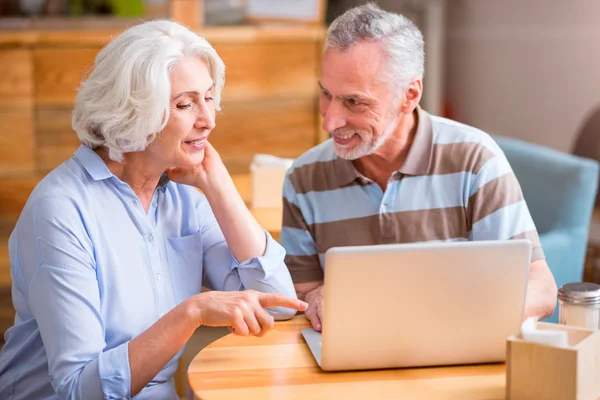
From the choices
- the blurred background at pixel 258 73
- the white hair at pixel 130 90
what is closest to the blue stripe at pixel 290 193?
the white hair at pixel 130 90

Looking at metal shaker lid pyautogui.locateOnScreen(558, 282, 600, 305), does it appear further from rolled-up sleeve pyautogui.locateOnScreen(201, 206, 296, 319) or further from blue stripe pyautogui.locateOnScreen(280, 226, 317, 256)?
blue stripe pyautogui.locateOnScreen(280, 226, 317, 256)

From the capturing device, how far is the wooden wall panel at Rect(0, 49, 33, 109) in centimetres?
366

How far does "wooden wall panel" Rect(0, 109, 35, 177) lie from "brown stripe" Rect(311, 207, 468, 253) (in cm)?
229

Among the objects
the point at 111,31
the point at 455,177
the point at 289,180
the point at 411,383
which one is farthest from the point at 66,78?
the point at 411,383

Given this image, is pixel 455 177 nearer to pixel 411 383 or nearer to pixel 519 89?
pixel 411 383

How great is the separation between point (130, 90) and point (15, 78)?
235cm

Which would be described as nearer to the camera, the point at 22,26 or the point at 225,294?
the point at 225,294

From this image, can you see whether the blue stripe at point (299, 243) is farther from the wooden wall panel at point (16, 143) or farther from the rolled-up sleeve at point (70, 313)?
the wooden wall panel at point (16, 143)

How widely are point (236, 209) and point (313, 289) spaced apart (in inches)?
12.0

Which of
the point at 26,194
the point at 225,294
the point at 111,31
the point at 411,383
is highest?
the point at 111,31

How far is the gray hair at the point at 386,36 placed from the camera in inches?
72.5

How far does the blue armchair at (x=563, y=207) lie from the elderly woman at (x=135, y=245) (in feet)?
3.51

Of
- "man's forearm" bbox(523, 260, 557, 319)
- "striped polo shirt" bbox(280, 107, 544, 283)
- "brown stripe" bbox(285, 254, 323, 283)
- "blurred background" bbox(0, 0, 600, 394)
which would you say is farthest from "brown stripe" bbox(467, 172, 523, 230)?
"blurred background" bbox(0, 0, 600, 394)

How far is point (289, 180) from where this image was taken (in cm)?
196
